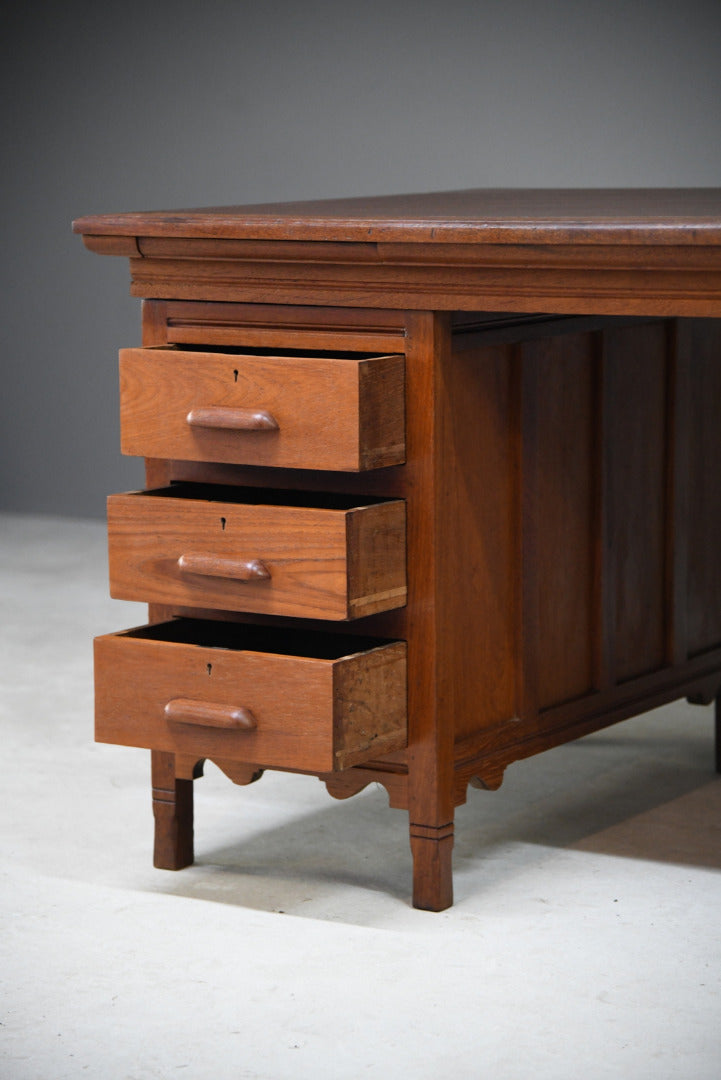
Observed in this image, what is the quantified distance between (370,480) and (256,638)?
35cm

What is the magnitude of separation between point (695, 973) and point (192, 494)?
3.01ft

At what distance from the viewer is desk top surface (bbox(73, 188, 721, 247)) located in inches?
78.6

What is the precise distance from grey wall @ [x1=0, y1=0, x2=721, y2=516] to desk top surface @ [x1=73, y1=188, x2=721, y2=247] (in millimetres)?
2288

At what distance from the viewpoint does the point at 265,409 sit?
2.17 metres

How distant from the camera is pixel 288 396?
7.04 feet

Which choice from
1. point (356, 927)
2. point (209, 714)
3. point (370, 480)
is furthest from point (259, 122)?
point (356, 927)

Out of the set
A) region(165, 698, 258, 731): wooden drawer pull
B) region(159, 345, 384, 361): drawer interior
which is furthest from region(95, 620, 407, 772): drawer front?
region(159, 345, 384, 361): drawer interior

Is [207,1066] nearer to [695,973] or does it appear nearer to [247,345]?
[695,973]

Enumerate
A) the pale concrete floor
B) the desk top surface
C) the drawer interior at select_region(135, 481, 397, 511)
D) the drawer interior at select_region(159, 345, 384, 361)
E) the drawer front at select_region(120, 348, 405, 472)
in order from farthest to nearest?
the drawer interior at select_region(135, 481, 397, 511)
the drawer interior at select_region(159, 345, 384, 361)
the drawer front at select_region(120, 348, 405, 472)
the desk top surface
the pale concrete floor

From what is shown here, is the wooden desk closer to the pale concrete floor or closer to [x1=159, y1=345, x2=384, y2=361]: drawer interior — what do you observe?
[x1=159, y1=345, x2=384, y2=361]: drawer interior

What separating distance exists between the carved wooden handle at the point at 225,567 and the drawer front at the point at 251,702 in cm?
9

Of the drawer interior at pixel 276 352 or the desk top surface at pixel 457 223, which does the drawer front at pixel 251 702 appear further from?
the desk top surface at pixel 457 223

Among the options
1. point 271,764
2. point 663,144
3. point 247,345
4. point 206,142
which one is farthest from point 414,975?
point 206,142

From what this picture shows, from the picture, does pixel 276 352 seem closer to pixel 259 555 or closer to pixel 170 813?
pixel 259 555
